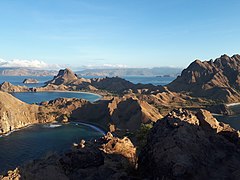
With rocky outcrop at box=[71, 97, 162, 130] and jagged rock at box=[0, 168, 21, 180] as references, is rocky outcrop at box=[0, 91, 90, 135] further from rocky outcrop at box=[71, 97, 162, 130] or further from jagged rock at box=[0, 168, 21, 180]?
jagged rock at box=[0, 168, 21, 180]

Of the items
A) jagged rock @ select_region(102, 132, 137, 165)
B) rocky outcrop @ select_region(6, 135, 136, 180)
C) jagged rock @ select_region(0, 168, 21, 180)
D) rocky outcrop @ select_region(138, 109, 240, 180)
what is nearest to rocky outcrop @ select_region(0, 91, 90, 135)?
jagged rock @ select_region(102, 132, 137, 165)

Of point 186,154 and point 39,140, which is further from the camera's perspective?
point 39,140

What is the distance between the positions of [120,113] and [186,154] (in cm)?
12908

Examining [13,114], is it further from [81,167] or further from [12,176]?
[12,176]

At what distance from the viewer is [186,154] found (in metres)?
31.8

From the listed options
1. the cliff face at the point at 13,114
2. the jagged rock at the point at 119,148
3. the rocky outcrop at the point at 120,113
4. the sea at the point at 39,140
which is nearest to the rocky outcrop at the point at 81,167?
the jagged rock at the point at 119,148

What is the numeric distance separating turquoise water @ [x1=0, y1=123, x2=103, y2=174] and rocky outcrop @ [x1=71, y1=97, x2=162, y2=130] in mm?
12668

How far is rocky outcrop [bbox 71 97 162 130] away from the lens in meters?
144

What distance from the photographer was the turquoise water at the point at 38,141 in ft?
321

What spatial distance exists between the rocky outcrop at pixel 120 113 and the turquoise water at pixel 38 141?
12.7 metres

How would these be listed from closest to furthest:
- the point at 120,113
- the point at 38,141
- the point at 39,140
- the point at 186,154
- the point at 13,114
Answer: the point at 186,154 → the point at 38,141 → the point at 39,140 → the point at 13,114 → the point at 120,113

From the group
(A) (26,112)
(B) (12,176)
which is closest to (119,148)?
(B) (12,176)

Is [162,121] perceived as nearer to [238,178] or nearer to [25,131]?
[238,178]

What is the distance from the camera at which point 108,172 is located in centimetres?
3869
